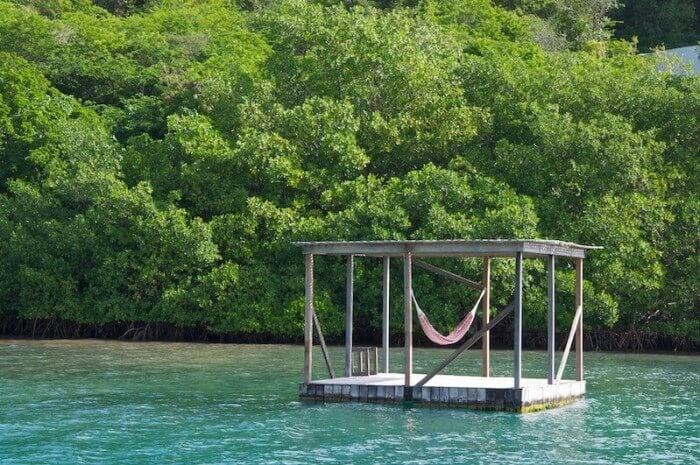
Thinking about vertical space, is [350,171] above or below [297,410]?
above

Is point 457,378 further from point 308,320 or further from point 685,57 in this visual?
point 685,57

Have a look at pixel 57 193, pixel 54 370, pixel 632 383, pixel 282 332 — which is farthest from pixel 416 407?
pixel 57 193

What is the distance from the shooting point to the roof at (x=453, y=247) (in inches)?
890

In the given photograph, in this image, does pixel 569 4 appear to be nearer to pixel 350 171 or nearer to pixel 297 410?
pixel 350 171

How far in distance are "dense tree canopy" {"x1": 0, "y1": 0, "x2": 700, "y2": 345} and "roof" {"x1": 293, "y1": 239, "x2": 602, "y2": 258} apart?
49.0 ft

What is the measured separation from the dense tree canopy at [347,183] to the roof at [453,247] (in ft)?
49.0

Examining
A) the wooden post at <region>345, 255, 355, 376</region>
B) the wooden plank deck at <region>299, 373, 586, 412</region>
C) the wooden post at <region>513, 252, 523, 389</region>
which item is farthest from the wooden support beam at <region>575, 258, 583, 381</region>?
the wooden post at <region>345, 255, 355, 376</region>

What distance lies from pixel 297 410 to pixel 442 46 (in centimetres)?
2654

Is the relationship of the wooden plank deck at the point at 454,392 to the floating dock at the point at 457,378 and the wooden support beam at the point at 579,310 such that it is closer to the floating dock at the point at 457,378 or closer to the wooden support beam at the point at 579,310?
the floating dock at the point at 457,378

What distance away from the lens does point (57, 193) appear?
43.9m

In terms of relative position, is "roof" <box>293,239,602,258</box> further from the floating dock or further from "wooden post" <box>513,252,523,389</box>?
"wooden post" <box>513,252,523,389</box>

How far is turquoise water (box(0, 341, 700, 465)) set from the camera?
1906 centimetres

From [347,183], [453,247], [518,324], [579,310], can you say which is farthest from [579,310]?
[347,183]

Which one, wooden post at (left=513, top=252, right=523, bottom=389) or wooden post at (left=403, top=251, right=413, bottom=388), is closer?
wooden post at (left=513, top=252, right=523, bottom=389)
